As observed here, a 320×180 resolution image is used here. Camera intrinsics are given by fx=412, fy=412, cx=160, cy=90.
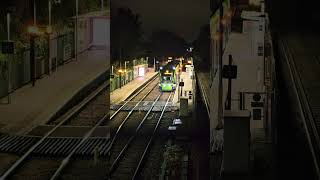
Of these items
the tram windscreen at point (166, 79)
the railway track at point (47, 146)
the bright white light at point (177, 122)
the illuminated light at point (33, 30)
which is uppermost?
the illuminated light at point (33, 30)

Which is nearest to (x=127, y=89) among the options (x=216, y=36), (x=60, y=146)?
(x=216, y=36)

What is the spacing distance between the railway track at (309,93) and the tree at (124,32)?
136cm

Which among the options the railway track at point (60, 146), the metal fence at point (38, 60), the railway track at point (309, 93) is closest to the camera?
the railway track at point (60, 146)

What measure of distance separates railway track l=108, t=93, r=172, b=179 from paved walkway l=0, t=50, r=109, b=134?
0.36 m

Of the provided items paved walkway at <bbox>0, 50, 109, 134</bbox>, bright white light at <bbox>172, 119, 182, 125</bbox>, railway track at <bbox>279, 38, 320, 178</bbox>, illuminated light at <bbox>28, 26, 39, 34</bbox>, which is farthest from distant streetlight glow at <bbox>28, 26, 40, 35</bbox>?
railway track at <bbox>279, 38, 320, 178</bbox>

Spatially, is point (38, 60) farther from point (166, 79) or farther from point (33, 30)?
point (166, 79)

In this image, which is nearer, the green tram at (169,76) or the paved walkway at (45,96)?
the green tram at (169,76)

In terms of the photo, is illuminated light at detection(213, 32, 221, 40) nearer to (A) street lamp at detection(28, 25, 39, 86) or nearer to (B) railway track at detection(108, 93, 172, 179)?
(B) railway track at detection(108, 93, 172, 179)

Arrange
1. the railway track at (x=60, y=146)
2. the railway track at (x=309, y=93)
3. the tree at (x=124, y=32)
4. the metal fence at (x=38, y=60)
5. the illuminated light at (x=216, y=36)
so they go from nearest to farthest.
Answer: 1. the illuminated light at (x=216, y=36)
2. the tree at (x=124, y=32)
3. the railway track at (x=60, y=146)
4. the metal fence at (x=38, y=60)
5. the railway track at (x=309, y=93)

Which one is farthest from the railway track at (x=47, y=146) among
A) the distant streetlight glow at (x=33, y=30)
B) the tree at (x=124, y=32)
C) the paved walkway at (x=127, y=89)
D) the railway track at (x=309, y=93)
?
the railway track at (x=309, y=93)

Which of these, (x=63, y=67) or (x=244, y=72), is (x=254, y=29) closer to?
(x=244, y=72)

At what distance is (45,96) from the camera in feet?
6.54

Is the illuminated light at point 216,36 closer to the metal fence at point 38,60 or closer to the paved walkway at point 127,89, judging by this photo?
the paved walkway at point 127,89

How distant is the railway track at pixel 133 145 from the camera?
4.72 ft
